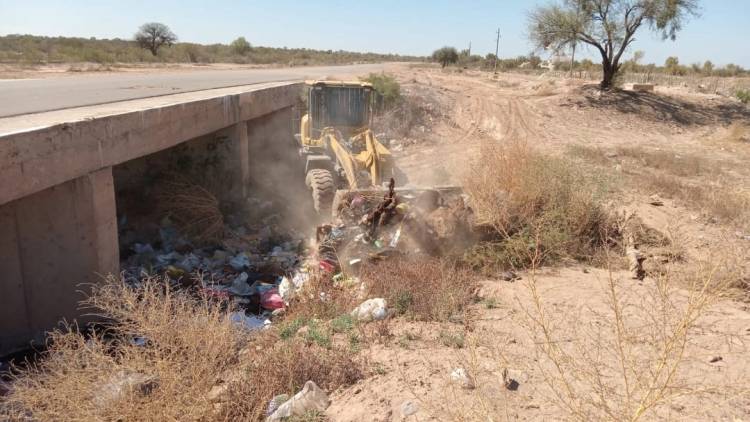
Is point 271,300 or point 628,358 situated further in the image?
point 271,300

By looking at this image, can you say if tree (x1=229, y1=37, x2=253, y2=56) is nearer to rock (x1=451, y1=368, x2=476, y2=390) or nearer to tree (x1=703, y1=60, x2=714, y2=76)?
tree (x1=703, y1=60, x2=714, y2=76)

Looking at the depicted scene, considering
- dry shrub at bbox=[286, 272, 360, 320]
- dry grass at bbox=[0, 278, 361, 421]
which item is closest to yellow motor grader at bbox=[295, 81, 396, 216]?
dry shrub at bbox=[286, 272, 360, 320]

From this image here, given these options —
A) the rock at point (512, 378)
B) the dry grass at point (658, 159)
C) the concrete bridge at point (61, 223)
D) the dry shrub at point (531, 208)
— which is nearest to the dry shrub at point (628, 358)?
the rock at point (512, 378)

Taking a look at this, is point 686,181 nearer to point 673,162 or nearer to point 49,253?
point 673,162

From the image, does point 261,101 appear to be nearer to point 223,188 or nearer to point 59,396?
point 223,188

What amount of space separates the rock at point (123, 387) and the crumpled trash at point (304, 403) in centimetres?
92

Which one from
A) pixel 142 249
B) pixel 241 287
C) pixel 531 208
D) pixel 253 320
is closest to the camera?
pixel 253 320

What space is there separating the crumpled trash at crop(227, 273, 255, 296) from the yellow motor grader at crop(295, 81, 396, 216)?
2.48m

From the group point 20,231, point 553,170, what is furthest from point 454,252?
point 20,231

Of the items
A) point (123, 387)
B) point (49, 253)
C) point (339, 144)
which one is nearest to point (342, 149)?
point (339, 144)

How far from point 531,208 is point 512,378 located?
405 centimetres

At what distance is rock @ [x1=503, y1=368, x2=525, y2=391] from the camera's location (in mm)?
4277

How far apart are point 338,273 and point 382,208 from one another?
1132 millimetres

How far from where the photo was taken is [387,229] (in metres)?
7.88
